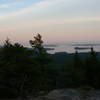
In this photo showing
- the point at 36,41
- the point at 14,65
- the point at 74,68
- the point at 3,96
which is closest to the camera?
the point at 14,65

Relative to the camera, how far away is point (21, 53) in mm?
19484

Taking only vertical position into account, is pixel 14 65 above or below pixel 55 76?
above

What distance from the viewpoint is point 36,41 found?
31.0 metres

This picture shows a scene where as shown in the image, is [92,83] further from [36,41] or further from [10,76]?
[10,76]

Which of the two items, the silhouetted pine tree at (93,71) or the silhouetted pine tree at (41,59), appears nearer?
the silhouetted pine tree at (41,59)

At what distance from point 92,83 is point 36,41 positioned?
8.40 meters

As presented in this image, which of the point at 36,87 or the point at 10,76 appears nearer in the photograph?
the point at 10,76

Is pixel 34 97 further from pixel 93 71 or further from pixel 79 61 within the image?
pixel 79 61

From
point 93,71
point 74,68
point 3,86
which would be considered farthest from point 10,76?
point 74,68

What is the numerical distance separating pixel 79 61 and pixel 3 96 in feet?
67.6

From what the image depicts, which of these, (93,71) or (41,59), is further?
(93,71)

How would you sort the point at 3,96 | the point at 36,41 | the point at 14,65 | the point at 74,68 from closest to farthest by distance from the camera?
the point at 14,65
the point at 3,96
the point at 36,41
the point at 74,68

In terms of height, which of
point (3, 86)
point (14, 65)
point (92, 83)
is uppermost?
point (14, 65)

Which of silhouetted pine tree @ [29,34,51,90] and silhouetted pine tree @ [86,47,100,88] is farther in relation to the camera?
silhouetted pine tree @ [86,47,100,88]
